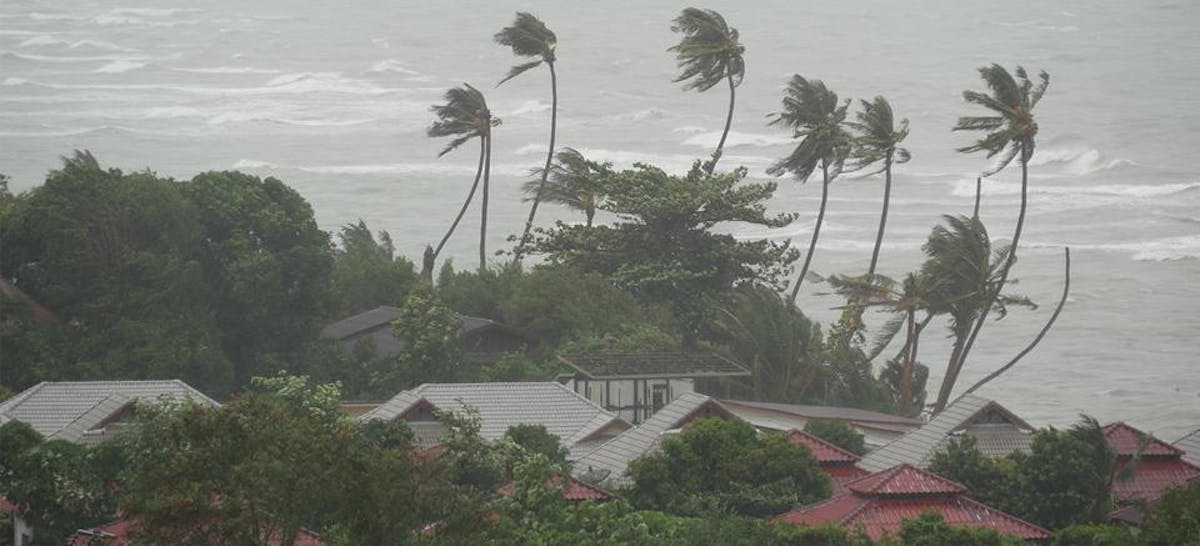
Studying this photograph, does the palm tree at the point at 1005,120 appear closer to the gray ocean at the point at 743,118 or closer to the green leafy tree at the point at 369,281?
the gray ocean at the point at 743,118

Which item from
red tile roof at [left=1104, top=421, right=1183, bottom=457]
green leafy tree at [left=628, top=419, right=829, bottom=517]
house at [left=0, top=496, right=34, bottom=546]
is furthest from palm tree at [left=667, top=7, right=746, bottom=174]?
house at [left=0, top=496, right=34, bottom=546]

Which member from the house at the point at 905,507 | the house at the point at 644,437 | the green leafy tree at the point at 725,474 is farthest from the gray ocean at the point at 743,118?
the house at the point at 905,507

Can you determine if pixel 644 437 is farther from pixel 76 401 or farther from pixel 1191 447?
pixel 76 401

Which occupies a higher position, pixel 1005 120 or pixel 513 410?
pixel 1005 120

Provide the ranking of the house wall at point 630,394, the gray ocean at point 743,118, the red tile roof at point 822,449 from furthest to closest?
the gray ocean at point 743,118, the house wall at point 630,394, the red tile roof at point 822,449

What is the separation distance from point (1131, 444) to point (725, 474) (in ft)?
22.9

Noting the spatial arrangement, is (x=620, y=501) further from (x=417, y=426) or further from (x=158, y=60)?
(x=158, y=60)

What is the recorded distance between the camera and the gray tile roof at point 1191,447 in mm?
40062

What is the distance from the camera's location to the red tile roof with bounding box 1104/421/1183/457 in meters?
38.1

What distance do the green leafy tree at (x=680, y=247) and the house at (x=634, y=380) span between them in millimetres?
4346

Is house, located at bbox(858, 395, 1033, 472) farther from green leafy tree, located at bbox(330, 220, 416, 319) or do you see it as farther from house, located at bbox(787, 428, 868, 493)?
green leafy tree, located at bbox(330, 220, 416, 319)

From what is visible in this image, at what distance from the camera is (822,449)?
38312mm

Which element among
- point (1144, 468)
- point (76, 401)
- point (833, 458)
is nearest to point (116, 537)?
point (833, 458)

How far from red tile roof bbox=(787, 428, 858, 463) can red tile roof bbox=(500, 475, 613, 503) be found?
4.49m
